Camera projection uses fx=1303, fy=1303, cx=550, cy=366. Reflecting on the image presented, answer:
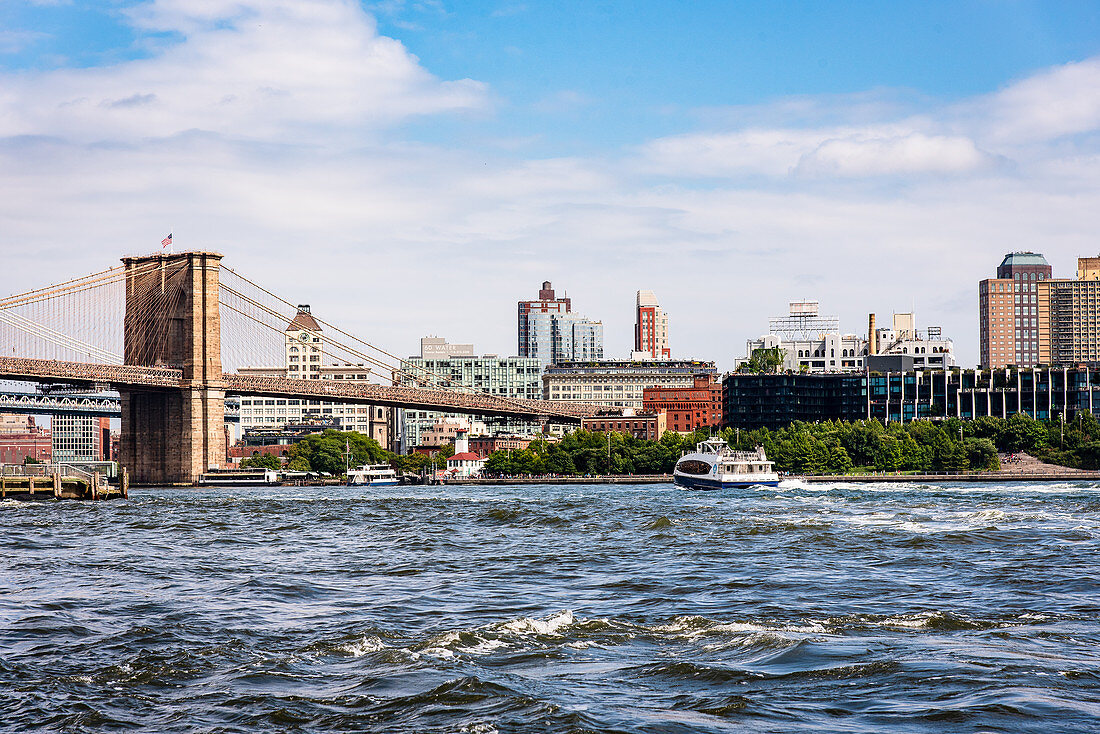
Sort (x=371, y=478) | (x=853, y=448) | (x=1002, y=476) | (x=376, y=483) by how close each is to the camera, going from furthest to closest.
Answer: (x=853, y=448) → (x=371, y=478) → (x=376, y=483) → (x=1002, y=476)

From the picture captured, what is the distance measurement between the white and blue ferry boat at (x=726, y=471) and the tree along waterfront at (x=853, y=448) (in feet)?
120

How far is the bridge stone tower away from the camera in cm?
11388

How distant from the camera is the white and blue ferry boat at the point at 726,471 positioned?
284 ft

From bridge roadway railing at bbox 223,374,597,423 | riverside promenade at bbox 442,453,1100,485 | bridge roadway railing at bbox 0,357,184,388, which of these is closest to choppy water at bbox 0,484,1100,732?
bridge roadway railing at bbox 0,357,184,388

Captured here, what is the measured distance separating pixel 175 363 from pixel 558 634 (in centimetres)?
10433

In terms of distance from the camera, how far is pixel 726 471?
287 feet

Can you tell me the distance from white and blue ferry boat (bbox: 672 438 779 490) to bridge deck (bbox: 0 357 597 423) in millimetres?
32996

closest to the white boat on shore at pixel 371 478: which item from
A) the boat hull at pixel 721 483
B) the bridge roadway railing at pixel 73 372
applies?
the bridge roadway railing at pixel 73 372

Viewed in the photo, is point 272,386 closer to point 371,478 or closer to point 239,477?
point 239,477

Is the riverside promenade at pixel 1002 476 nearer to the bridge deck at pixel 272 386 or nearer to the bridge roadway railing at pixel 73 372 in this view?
the bridge deck at pixel 272 386

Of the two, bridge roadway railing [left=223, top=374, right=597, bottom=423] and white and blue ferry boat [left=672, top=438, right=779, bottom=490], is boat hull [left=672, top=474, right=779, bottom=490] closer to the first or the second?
white and blue ferry boat [left=672, top=438, right=779, bottom=490]

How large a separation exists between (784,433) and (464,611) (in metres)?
128

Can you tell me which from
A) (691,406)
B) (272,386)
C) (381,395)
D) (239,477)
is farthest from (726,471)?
(691,406)

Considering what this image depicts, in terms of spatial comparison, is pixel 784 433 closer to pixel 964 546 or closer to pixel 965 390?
pixel 965 390
